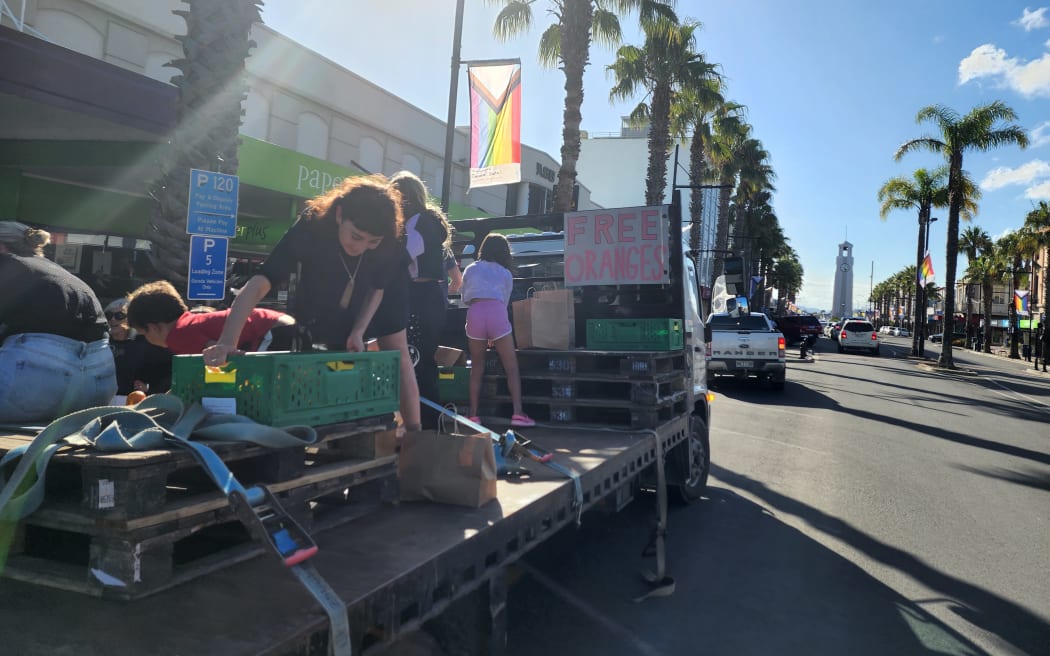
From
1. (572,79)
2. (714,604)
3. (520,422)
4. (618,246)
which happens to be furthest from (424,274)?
(572,79)

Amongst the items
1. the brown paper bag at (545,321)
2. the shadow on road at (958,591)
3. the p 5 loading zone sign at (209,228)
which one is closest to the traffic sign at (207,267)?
the p 5 loading zone sign at (209,228)

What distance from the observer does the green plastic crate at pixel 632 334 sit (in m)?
4.96

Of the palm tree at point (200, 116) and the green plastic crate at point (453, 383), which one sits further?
the palm tree at point (200, 116)

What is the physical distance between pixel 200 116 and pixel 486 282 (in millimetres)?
3866

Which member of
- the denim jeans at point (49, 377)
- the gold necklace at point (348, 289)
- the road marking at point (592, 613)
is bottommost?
the road marking at point (592, 613)

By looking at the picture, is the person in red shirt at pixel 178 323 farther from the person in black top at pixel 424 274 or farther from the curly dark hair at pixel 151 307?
the person in black top at pixel 424 274

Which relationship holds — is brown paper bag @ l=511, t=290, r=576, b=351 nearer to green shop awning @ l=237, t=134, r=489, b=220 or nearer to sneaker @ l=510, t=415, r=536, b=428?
sneaker @ l=510, t=415, r=536, b=428

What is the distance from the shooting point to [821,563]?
4898mm

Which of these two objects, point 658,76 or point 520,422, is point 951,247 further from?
point 520,422

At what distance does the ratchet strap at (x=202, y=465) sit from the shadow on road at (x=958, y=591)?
386 centimetres

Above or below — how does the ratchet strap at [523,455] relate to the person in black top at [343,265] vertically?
below

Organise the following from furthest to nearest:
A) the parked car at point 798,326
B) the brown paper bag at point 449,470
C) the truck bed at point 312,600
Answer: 1. the parked car at point 798,326
2. the brown paper bag at point 449,470
3. the truck bed at point 312,600

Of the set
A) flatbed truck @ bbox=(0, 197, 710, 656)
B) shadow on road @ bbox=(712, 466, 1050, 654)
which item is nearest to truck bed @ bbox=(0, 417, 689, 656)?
flatbed truck @ bbox=(0, 197, 710, 656)

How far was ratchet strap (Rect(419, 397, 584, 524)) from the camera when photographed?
2.94 metres
